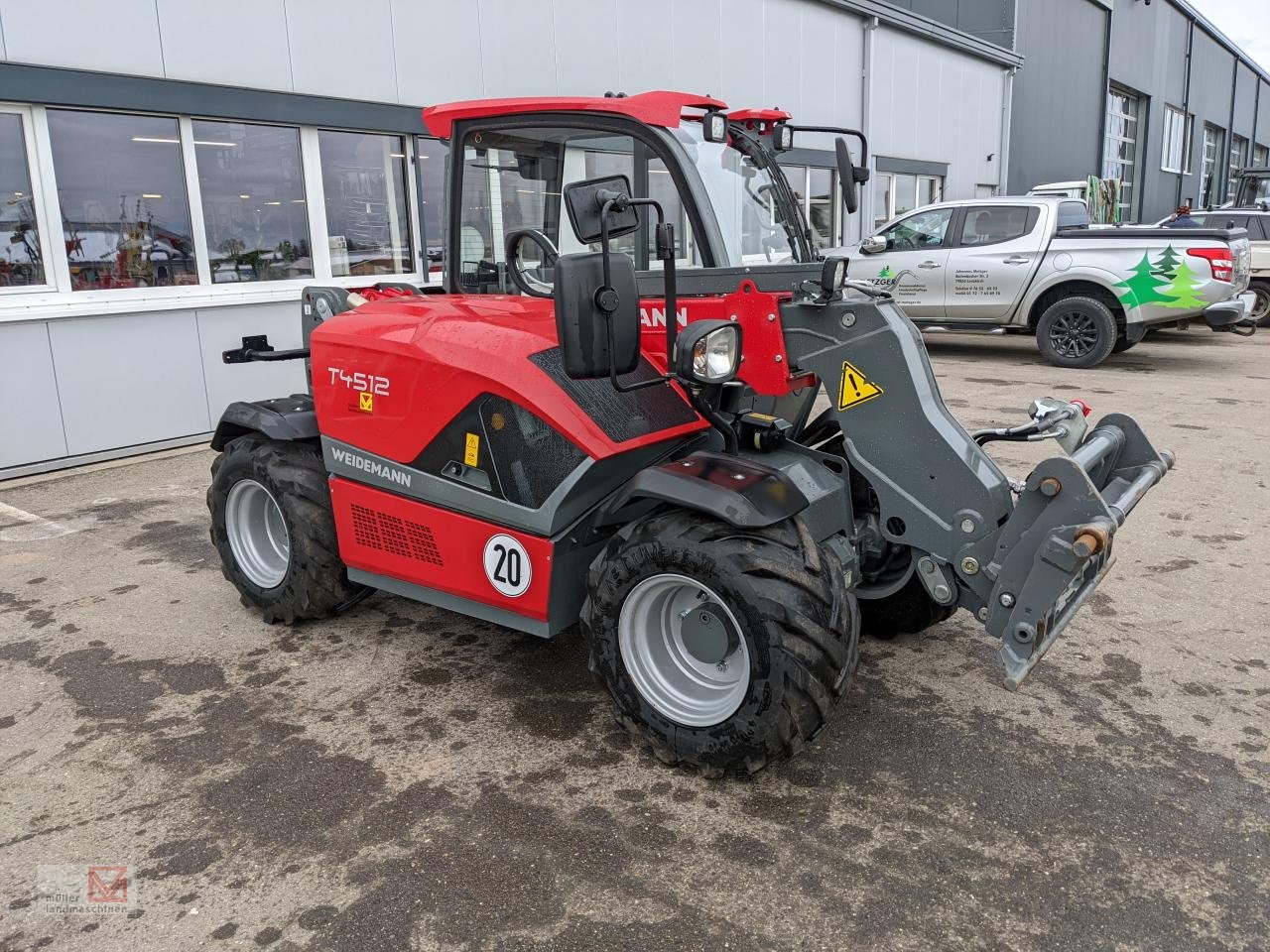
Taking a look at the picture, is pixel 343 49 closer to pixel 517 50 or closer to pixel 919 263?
pixel 517 50

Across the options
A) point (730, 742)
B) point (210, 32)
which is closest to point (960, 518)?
point (730, 742)

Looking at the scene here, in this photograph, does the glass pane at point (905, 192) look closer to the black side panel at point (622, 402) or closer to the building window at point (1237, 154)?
the black side panel at point (622, 402)

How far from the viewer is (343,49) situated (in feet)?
28.1

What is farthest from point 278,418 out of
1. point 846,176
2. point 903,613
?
point 903,613

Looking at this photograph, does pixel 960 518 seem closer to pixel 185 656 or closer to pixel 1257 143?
pixel 185 656

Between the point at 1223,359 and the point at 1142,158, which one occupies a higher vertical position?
the point at 1142,158

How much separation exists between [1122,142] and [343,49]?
29.1 metres

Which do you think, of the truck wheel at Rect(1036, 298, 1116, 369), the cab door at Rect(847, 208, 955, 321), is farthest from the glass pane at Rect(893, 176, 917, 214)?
the truck wheel at Rect(1036, 298, 1116, 369)

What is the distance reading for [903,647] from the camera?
420cm

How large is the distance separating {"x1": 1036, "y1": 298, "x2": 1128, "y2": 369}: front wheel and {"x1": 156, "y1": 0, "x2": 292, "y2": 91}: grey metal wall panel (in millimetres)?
8984

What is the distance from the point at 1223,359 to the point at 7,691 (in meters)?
13.9

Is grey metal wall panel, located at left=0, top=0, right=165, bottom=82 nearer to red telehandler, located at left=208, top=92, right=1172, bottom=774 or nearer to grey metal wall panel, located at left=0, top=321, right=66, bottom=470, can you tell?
grey metal wall panel, located at left=0, top=321, right=66, bottom=470

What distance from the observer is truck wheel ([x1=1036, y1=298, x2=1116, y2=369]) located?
11664 millimetres

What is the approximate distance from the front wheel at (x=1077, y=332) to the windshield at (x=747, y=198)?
357 inches
